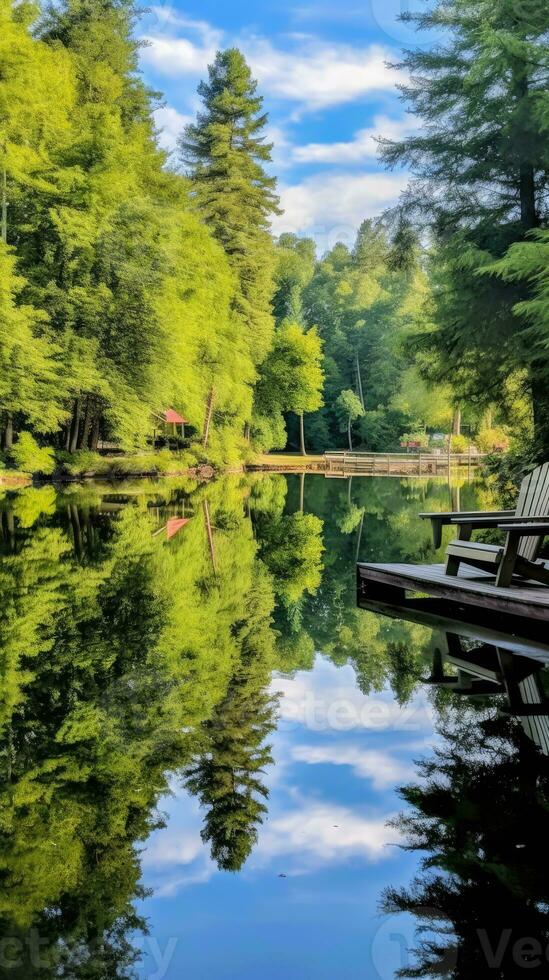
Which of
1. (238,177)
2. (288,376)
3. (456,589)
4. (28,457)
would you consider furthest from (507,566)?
(288,376)

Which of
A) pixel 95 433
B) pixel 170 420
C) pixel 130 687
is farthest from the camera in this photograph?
pixel 170 420

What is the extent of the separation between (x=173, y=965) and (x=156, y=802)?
112 cm

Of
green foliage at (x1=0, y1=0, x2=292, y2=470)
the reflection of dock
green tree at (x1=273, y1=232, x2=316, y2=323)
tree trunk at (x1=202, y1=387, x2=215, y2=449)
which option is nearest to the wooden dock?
the reflection of dock

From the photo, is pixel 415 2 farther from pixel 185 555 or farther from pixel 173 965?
pixel 173 965

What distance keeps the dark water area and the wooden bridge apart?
141ft

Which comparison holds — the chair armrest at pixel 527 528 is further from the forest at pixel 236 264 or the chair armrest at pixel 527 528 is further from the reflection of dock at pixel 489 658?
the forest at pixel 236 264

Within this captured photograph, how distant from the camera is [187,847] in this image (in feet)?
10.9

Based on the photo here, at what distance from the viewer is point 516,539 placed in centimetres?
712

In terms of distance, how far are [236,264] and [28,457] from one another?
897 inches

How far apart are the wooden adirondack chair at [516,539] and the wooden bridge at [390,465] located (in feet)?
136

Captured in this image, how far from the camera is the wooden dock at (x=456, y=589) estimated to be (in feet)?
21.9

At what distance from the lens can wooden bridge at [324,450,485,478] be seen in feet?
166

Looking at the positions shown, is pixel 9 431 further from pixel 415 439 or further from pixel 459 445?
pixel 415 439

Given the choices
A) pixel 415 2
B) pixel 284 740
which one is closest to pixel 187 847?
pixel 284 740
